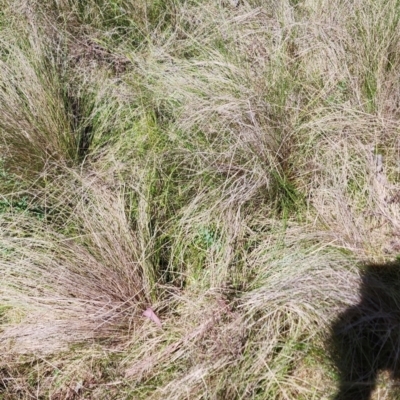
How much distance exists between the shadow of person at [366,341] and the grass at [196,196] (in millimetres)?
44

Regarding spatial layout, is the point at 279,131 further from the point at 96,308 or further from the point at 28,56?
the point at 28,56

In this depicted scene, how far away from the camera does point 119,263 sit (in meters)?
2.07

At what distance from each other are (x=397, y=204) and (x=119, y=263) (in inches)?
48.7

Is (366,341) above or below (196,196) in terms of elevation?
below

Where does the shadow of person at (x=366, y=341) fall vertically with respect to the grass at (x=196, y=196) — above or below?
below

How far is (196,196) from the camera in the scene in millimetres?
2309

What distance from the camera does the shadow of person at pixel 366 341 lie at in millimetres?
1741

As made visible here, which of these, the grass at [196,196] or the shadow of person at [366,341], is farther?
the grass at [196,196]

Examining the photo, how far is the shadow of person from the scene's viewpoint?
1.74 m

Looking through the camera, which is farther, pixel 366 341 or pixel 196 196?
pixel 196 196

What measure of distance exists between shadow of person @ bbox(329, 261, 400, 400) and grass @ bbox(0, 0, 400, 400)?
0.04 meters

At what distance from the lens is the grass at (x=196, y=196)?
1.90m

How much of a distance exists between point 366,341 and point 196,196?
971 mm

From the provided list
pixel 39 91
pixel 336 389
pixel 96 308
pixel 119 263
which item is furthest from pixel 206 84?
pixel 336 389
